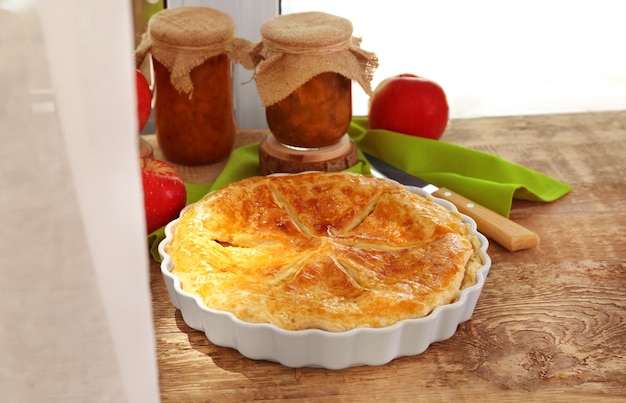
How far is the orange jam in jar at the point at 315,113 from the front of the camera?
1.73 m

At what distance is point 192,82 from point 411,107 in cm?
55

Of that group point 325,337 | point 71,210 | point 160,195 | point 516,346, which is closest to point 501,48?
point 160,195

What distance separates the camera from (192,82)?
1795mm

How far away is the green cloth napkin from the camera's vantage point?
1.76 metres

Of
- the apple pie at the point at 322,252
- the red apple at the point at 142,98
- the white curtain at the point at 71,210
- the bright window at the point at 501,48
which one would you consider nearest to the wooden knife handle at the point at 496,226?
the apple pie at the point at 322,252

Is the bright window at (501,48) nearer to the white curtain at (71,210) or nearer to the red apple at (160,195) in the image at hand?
the red apple at (160,195)

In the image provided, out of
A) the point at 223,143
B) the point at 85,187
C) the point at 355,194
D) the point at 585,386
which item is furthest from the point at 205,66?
the point at 85,187

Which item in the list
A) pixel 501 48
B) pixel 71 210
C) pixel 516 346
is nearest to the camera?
pixel 71 210

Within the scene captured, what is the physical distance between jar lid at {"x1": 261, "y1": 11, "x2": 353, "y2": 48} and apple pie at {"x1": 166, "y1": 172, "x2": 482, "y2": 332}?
0.89 ft

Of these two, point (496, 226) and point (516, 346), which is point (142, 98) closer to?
point (496, 226)

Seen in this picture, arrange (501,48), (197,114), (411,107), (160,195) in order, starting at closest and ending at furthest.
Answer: (160,195), (197,114), (411,107), (501,48)

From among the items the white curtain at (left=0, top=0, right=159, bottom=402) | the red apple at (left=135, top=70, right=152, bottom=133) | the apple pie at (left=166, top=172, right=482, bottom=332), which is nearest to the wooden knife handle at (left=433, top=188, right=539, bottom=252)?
the apple pie at (left=166, top=172, right=482, bottom=332)

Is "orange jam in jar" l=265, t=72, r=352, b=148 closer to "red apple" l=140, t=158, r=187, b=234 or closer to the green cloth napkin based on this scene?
the green cloth napkin

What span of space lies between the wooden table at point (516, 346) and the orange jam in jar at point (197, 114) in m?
0.42
